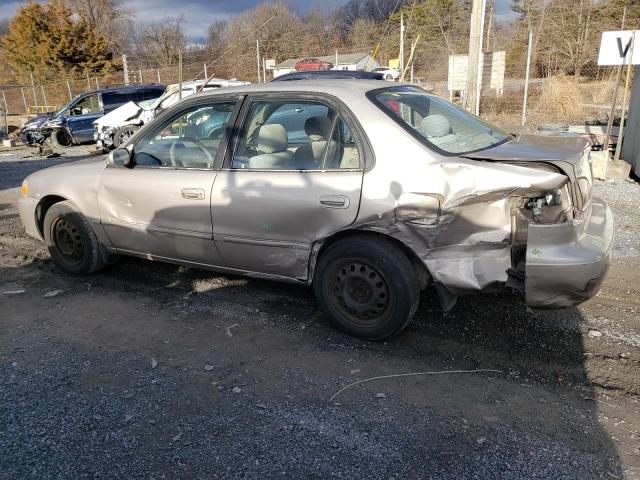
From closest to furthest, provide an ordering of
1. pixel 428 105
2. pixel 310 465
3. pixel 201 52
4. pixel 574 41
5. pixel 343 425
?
pixel 310 465 → pixel 343 425 → pixel 428 105 → pixel 574 41 → pixel 201 52

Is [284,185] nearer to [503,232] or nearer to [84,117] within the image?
[503,232]

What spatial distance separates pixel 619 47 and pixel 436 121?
22.9 feet

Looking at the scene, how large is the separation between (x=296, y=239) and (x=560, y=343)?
1901mm

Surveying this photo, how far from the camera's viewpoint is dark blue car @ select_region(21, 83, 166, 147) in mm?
16031

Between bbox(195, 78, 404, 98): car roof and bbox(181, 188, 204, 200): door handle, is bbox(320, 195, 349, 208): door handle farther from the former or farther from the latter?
bbox(181, 188, 204, 200): door handle

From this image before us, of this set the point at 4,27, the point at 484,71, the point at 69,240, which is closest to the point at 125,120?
the point at 484,71

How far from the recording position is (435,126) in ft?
11.6

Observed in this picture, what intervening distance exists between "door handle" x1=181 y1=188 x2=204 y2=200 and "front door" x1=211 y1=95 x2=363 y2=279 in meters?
0.13

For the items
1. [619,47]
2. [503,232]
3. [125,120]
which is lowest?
[503,232]

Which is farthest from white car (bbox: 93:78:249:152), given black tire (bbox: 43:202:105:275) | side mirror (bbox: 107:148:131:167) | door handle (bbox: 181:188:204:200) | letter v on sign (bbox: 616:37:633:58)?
door handle (bbox: 181:188:204:200)

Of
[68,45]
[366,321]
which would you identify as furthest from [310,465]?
[68,45]

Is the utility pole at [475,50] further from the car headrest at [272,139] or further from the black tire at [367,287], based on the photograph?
the black tire at [367,287]

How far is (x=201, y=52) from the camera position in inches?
1112

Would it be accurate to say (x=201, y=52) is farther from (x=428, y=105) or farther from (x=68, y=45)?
(x=428, y=105)
